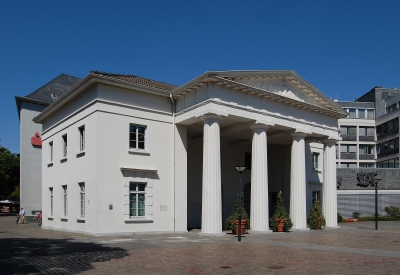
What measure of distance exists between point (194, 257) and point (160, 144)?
34.2 ft

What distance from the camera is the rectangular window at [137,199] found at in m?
21.6

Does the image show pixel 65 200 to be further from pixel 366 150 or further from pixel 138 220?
pixel 366 150

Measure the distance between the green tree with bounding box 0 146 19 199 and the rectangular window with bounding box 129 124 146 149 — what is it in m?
38.1

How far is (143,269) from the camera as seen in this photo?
1097 centimetres

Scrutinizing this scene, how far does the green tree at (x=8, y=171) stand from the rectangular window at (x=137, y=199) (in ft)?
126

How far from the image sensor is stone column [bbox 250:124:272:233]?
22672 millimetres

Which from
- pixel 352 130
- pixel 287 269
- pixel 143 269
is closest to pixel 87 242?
pixel 143 269

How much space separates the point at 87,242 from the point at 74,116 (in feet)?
27.9

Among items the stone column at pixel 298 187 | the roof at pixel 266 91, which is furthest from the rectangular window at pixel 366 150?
the stone column at pixel 298 187

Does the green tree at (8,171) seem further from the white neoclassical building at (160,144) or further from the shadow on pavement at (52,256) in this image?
the shadow on pavement at (52,256)

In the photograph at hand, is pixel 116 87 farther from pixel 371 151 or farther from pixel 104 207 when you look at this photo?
pixel 371 151

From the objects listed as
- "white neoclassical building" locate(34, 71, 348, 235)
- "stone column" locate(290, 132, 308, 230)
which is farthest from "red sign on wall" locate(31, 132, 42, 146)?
"stone column" locate(290, 132, 308, 230)

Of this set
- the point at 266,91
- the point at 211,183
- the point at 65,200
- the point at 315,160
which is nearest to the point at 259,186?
the point at 211,183

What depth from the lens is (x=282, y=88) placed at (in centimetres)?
2505
